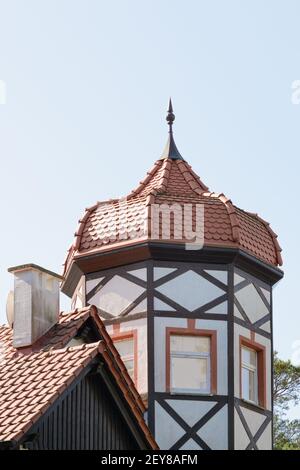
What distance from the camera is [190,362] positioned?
27.9m

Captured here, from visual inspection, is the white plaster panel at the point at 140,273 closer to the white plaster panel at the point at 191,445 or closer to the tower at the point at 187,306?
the tower at the point at 187,306

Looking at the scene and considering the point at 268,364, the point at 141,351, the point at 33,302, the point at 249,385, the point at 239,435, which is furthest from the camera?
the point at 268,364

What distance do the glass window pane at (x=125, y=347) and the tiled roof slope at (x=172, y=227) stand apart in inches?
63.0

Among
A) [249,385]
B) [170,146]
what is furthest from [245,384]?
[170,146]

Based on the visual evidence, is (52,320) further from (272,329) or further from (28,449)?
(272,329)

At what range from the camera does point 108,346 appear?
75.5 ft

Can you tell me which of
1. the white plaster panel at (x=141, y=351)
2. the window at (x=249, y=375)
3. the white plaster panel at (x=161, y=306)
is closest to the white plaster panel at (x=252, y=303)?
the window at (x=249, y=375)

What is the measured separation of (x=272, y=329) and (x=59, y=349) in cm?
760

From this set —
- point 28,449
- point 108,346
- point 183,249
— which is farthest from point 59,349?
point 183,249

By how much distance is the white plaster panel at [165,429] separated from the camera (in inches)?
1061

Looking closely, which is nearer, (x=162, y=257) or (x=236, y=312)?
(x=162, y=257)

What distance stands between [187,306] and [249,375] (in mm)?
1827

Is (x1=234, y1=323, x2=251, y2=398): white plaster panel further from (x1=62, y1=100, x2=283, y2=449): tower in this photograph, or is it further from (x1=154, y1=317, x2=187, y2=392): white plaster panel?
(x1=154, y1=317, x2=187, y2=392): white plaster panel

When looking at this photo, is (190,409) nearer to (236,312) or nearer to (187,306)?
(187,306)
